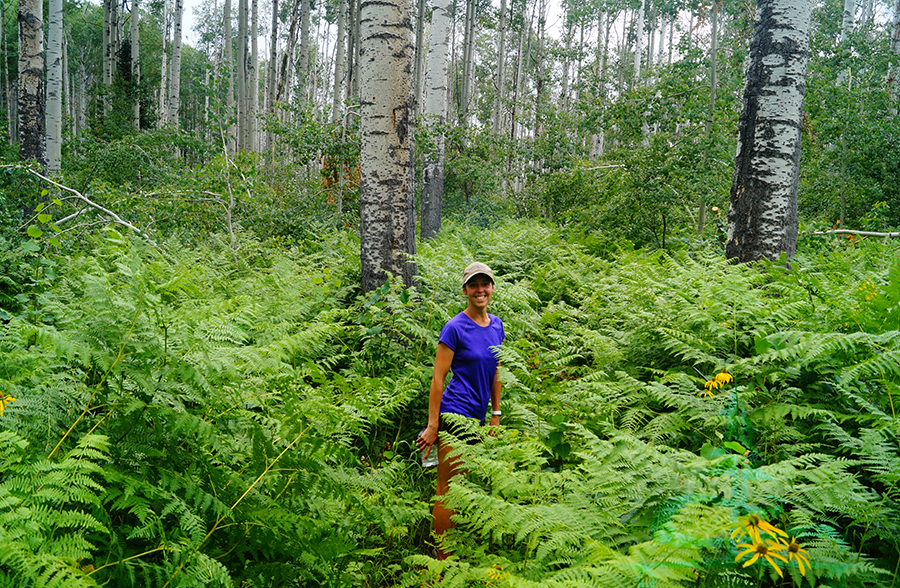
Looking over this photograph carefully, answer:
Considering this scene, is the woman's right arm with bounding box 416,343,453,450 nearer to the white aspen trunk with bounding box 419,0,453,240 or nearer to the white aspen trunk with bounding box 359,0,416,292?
the white aspen trunk with bounding box 359,0,416,292

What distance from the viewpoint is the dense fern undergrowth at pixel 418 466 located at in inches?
74.8

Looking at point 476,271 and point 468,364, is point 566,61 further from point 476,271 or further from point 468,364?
point 468,364

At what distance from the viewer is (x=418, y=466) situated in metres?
4.19

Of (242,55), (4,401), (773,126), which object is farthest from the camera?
(242,55)

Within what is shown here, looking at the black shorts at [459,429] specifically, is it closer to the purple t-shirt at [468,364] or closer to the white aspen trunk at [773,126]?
the purple t-shirt at [468,364]

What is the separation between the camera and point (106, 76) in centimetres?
2269

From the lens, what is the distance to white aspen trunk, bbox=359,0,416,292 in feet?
16.8

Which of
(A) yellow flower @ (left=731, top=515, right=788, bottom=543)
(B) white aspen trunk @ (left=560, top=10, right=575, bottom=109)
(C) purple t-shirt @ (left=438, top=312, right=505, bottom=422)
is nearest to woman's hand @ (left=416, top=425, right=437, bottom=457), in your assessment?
(C) purple t-shirt @ (left=438, top=312, right=505, bottom=422)

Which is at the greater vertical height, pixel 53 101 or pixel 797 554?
pixel 53 101

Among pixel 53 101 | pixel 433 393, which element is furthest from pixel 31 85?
pixel 433 393

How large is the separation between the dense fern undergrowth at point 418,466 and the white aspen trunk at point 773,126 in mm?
1159

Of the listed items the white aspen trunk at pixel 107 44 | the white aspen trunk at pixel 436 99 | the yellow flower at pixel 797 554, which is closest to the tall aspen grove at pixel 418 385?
the yellow flower at pixel 797 554

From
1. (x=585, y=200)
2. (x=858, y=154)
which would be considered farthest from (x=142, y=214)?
(x=858, y=154)

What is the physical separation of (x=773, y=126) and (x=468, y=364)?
3881 mm
